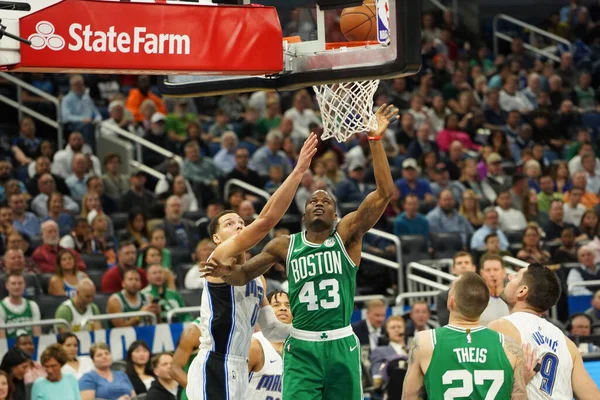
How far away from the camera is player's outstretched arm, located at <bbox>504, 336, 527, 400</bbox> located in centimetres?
694

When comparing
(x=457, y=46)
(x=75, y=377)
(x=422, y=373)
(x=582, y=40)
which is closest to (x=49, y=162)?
(x=75, y=377)

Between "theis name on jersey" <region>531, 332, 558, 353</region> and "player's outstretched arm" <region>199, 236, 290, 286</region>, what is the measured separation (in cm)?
185

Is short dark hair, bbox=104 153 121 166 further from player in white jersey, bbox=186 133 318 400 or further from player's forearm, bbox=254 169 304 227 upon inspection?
player's forearm, bbox=254 169 304 227

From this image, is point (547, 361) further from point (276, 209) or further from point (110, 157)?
point (110, 157)

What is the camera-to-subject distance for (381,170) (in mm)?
8016

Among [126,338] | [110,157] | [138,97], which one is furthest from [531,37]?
[126,338]

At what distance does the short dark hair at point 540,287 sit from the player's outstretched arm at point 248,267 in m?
1.74

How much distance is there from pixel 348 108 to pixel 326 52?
57 centimetres

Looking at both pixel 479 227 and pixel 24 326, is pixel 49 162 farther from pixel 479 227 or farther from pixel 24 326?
pixel 479 227

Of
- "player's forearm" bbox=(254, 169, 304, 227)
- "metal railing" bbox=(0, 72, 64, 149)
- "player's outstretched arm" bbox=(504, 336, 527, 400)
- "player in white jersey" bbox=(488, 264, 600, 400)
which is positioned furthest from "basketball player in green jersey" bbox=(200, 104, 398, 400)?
"metal railing" bbox=(0, 72, 64, 149)

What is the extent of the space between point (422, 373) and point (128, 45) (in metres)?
2.59

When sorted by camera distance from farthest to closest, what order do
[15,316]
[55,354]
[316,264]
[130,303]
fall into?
[130,303], [15,316], [55,354], [316,264]

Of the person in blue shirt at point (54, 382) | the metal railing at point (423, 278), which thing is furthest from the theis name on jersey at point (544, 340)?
the metal railing at point (423, 278)

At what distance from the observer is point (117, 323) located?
12.8 metres
